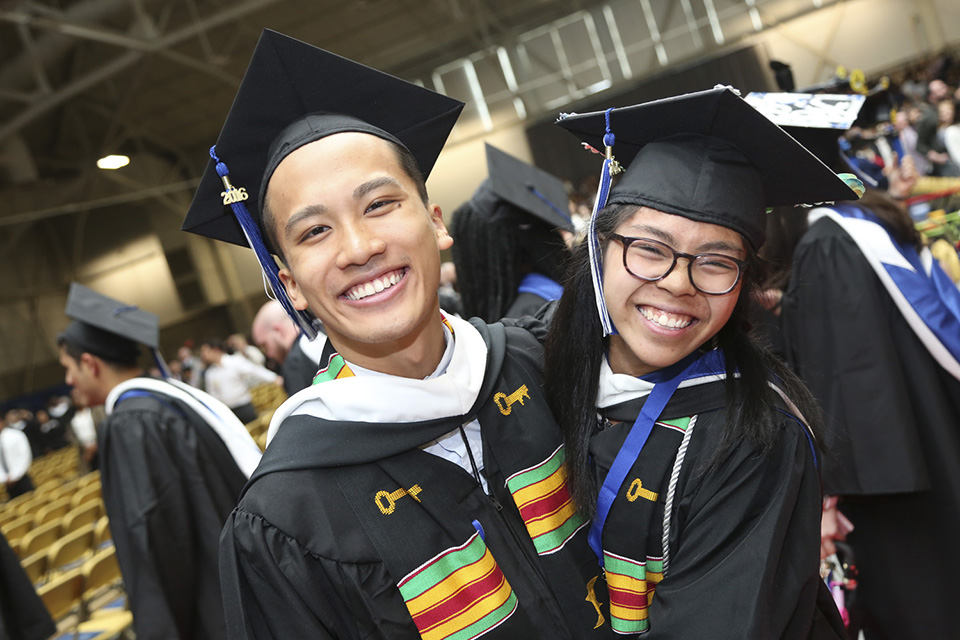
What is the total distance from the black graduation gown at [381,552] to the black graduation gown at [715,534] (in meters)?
0.13

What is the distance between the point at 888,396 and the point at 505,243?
146 cm

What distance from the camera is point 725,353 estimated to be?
4.98 ft

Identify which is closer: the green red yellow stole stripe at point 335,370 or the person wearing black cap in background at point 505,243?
the green red yellow stole stripe at point 335,370

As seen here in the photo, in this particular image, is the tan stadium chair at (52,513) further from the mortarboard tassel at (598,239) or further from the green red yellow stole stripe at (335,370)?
the mortarboard tassel at (598,239)

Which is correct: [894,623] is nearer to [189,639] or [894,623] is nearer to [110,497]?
[189,639]

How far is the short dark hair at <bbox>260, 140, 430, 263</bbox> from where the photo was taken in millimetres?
1442

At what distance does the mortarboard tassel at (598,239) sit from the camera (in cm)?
154

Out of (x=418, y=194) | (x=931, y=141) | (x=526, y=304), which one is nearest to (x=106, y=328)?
(x=526, y=304)

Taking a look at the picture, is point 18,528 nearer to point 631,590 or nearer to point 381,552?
point 381,552

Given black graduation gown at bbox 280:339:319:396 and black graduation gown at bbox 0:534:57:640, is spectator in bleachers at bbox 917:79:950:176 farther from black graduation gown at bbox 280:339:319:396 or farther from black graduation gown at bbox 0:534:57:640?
black graduation gown at bbox 0:534:57:640

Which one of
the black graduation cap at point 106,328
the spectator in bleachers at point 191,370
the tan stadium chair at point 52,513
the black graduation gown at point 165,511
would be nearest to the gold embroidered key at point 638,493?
the black graduation gown at point 165,511

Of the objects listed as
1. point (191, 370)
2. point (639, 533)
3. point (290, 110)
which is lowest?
point (639, 533)

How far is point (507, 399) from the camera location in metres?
1.55

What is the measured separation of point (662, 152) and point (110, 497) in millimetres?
2650
